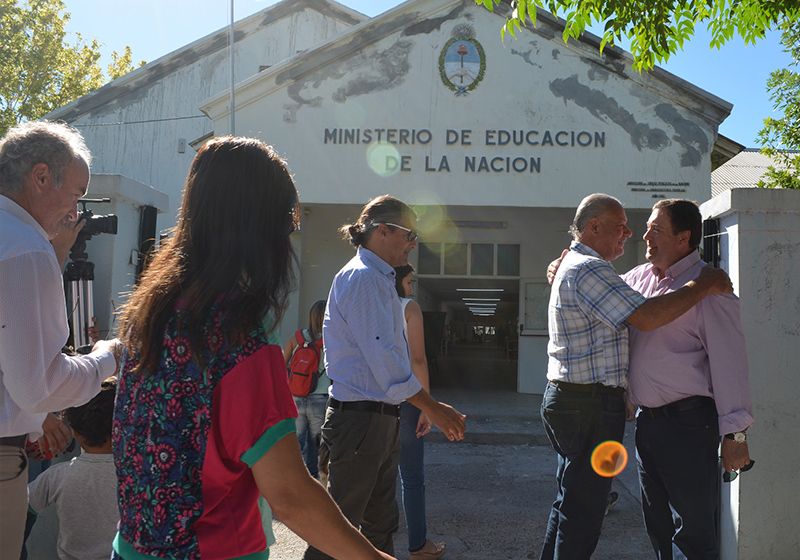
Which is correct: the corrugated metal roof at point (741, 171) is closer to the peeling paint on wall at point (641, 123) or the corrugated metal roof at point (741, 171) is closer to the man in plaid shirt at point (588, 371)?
the peeling paint on wall at point (641, 123)

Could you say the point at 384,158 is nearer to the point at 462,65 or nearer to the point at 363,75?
the point at 363,75

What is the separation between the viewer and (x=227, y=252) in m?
1.48

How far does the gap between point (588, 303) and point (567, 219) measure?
1015 cm

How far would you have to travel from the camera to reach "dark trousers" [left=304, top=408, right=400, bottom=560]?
3.06m

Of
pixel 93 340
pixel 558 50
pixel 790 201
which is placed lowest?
pixel 93 340

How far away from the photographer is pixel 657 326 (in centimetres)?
288

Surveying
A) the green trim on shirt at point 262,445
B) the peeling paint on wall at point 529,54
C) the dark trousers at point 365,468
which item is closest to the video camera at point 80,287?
the dark trousers at point 365,468

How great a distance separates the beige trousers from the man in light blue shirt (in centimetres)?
119

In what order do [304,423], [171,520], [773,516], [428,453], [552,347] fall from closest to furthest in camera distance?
[171,520] → [552,347] → [773,516] → [304,423] → [428,453]

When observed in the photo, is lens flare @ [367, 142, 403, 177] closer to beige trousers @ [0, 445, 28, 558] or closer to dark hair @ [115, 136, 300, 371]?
beige trousers @ [0, 445, 28, 558]

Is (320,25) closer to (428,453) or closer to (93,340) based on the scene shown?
(428,453)

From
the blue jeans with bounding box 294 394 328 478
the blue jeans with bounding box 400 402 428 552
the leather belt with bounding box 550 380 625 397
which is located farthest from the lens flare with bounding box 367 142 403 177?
the leather belt with bounding box 550 380 625 397

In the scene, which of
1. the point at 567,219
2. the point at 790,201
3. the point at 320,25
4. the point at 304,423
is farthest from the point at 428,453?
the point at 320,25

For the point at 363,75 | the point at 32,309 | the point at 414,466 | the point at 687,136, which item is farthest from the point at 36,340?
the point at 687,136
